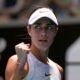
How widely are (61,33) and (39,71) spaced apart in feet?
14.3

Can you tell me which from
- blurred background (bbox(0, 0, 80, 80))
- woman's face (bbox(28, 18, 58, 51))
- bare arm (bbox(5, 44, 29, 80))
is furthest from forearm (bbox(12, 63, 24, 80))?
blurred background (bbox(0, 0, 80, 80))

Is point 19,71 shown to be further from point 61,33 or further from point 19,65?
point 61,33

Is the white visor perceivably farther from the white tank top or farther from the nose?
the white tank top

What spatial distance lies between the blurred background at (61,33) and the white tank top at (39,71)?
3.95 metres

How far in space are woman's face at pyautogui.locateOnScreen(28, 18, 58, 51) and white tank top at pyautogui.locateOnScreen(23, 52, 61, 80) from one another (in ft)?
0.29

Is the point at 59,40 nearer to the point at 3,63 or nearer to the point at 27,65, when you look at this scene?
the point at 3,63

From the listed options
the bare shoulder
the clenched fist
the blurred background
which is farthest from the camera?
the blurred background

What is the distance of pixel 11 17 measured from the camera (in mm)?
7539

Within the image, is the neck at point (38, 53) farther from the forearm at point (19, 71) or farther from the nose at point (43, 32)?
the forearm at point (19, 71)

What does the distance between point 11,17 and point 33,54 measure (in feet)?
15.0

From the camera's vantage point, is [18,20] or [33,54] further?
[18,20]

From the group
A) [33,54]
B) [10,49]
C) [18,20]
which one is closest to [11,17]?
[18,20]

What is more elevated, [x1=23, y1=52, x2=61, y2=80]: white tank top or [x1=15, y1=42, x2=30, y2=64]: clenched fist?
[x1=15, y1=42, x2=30, y2=64]: clenched fist

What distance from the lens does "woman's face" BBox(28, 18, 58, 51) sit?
292 centimetres
